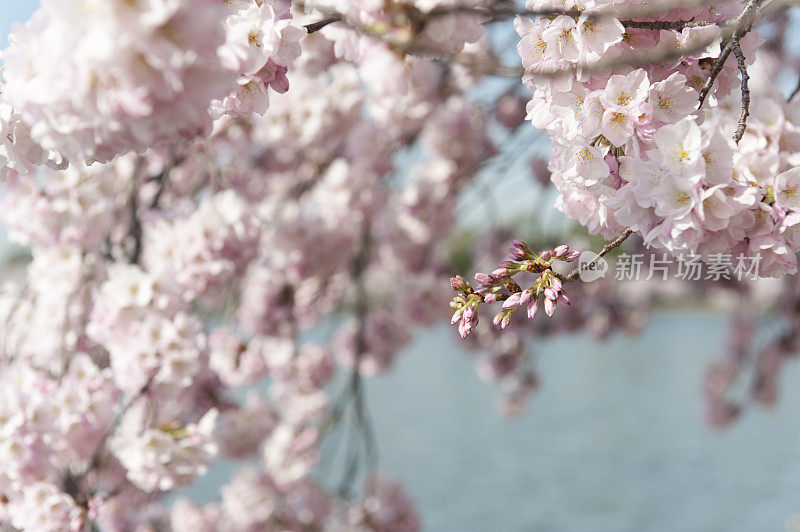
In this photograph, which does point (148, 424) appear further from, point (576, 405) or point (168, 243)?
point (576, 405)

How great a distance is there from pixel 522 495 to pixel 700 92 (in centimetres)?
941

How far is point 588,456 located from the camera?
1153cm

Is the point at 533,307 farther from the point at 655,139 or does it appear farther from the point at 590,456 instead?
the point at 590,456

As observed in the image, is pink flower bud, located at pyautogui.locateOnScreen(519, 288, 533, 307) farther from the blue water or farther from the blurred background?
the blue water

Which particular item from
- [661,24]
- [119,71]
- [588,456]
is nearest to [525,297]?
[661,24]

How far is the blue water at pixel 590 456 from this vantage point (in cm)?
901

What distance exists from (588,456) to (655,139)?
1132 cm

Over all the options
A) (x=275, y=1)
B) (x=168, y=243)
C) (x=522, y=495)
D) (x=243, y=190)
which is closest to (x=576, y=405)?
(x=522, y=495)

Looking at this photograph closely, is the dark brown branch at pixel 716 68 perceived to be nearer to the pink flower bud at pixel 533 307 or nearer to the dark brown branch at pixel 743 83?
the dark brown branch at pixel 743 83

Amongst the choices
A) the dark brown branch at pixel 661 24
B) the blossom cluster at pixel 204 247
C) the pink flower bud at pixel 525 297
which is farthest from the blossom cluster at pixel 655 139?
the blossom cluster at pixel 204 247

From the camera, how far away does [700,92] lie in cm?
88

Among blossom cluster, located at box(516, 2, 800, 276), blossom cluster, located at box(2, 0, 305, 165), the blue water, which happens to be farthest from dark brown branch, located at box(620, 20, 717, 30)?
the blue water

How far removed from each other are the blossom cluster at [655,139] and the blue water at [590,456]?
5112mm

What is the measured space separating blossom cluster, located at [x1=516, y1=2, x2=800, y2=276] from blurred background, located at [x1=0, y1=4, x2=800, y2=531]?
274 centimetres
